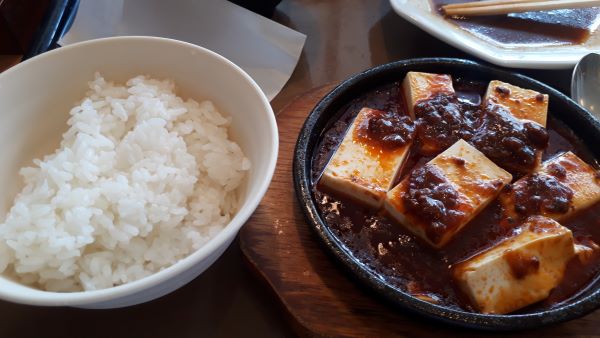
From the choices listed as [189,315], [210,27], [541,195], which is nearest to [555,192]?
[541,195]

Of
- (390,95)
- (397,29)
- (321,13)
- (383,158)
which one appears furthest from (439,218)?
(321,13)

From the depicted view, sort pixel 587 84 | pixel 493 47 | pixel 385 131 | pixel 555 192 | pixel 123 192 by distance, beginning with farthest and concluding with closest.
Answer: pixel 493 47, pixel 587 84, pixel 385 131, pixel 555 192, pixel 123 192

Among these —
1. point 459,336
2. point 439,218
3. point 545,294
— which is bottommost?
point 459,336

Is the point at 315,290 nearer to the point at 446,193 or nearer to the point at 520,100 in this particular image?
the point at 446,193

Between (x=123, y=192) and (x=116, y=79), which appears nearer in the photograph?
(x=123, y=192)

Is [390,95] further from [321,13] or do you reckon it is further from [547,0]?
[547,0]

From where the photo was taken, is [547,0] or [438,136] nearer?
[438,136]
